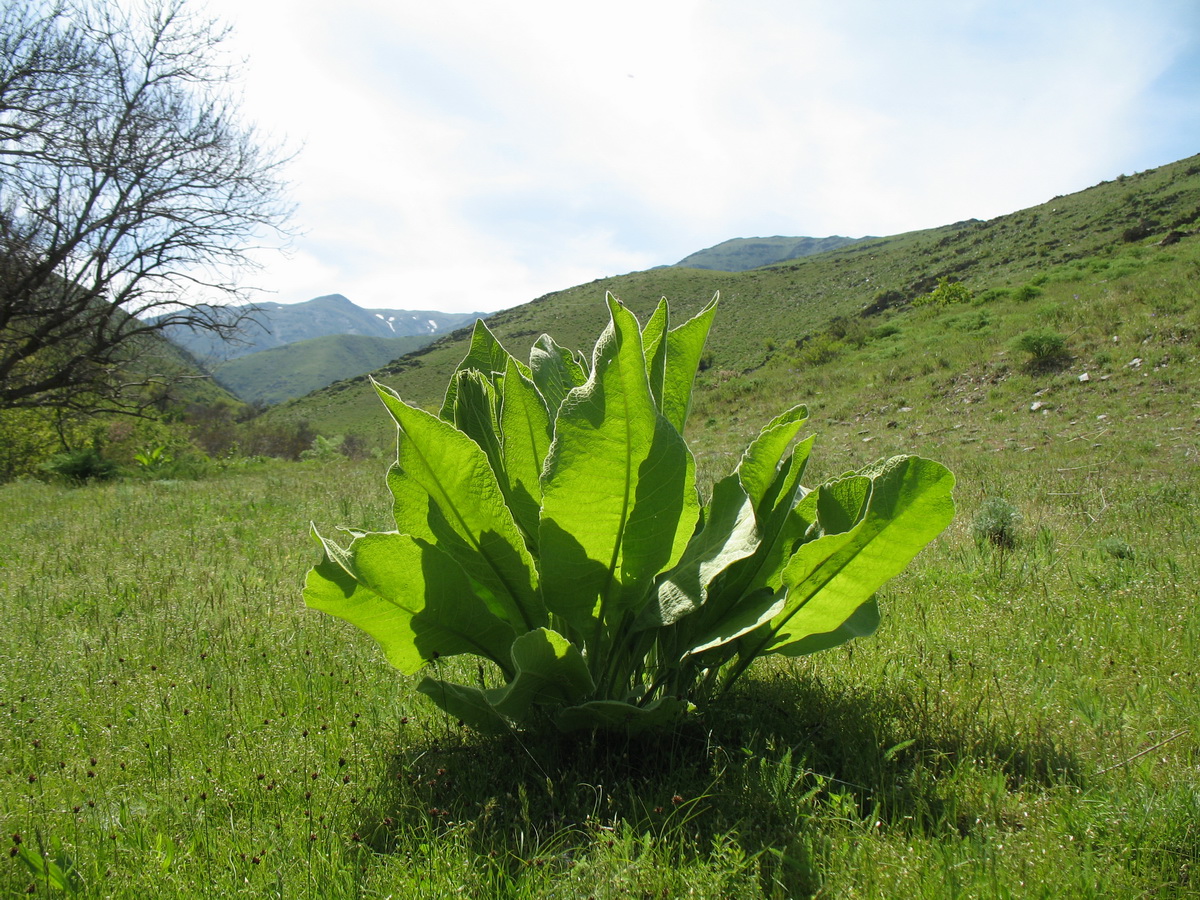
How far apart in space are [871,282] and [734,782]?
48.3 meters

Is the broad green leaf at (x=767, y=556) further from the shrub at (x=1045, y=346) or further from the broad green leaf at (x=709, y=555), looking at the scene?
the shrub at (x=1045, y=346)

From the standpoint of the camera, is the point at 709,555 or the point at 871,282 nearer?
the point at 709,555

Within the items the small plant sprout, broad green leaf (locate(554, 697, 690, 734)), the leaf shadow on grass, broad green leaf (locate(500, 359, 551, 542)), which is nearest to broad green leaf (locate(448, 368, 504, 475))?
the small plant sprout

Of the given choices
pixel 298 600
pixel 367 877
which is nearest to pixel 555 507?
pixel 367 877

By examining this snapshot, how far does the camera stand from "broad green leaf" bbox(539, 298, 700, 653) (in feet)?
4.40

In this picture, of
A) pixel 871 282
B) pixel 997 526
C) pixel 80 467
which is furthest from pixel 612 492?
pixel 871 282

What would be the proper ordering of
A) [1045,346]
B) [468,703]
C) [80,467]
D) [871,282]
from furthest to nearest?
[871,282] < [80,467] < [1045,346] < [468,703]

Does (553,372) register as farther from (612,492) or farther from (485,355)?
(612,492)

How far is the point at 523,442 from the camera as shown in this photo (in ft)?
5.36

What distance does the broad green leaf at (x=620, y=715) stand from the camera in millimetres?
1467

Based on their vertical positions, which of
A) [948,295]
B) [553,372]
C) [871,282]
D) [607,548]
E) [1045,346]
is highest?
[871,282]

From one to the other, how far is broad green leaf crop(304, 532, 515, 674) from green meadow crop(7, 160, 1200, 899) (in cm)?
35

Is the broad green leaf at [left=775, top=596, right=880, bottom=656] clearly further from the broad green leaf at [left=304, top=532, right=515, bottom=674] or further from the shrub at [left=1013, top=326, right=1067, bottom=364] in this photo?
the shrub at [left=1013, top=326, right=1067, bottom=364]

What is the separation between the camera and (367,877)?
126 cm
